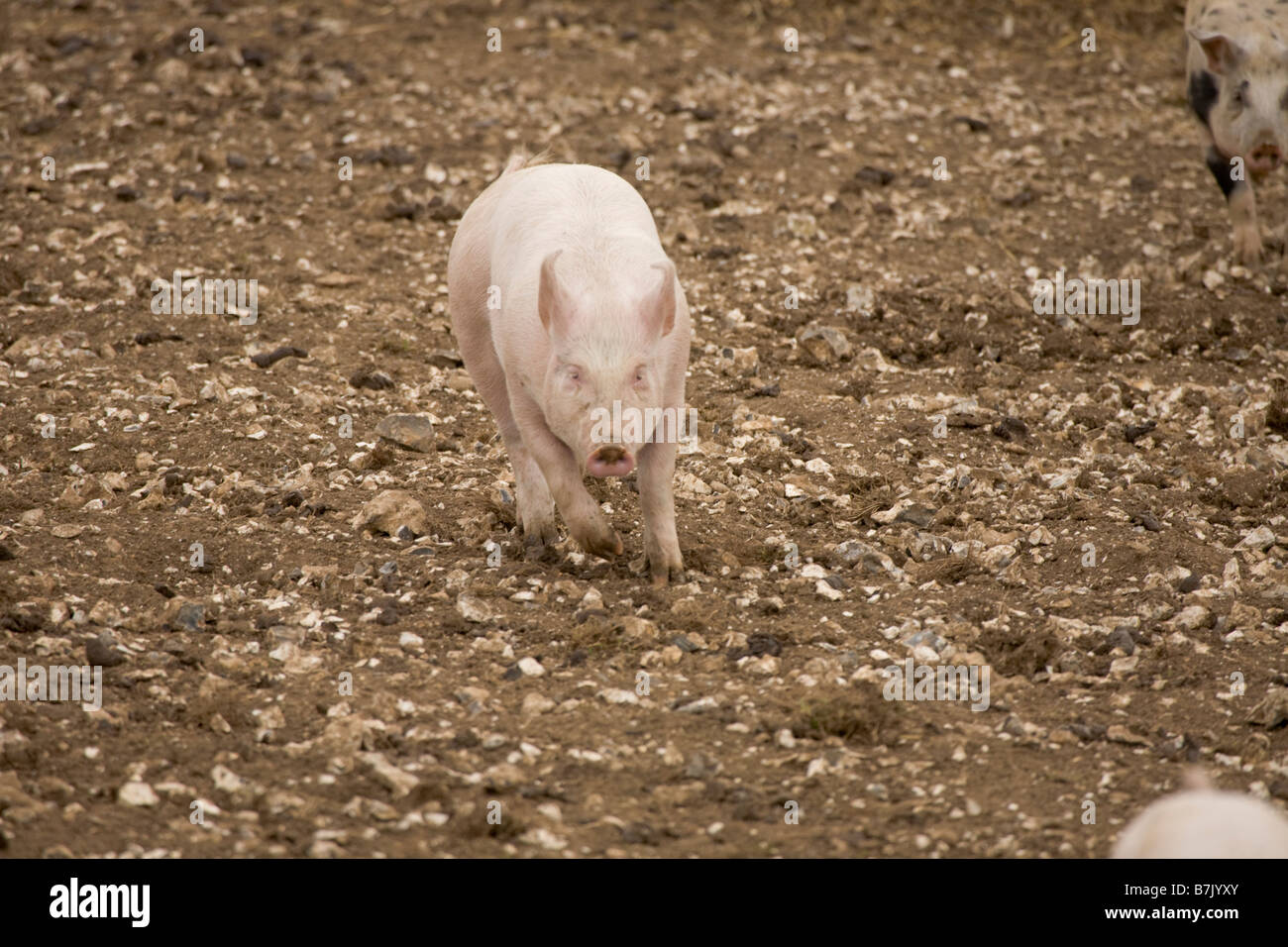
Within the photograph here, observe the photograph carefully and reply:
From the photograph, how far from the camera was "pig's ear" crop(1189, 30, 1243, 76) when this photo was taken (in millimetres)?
7477

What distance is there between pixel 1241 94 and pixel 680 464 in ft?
13.4

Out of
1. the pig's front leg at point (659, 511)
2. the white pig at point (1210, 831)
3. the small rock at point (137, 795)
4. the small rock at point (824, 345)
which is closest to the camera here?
the white pig at point (1210, 831)

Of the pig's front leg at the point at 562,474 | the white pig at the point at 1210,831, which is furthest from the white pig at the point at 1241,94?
the white pig at the point at 1210,831

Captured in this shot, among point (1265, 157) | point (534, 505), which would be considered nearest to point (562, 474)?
point (534, 505)

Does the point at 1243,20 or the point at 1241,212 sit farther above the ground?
the point at 1243,20

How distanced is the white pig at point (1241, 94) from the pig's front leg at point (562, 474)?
189 inches

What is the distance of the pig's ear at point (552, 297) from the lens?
4273 mm

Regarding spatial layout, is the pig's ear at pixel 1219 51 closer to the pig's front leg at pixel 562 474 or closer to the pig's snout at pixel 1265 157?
the pig's snout at pixel 1265 157

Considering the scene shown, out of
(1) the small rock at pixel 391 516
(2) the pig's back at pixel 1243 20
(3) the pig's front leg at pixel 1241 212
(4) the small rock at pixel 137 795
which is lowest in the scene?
(4) the small rock at pixel 137 795

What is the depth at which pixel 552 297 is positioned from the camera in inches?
169

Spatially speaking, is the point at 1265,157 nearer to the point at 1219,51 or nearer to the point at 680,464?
the point at 1219,51

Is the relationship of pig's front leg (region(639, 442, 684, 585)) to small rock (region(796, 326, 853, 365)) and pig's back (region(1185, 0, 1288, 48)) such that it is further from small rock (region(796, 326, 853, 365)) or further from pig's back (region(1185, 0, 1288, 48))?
pig's back (region(1185, 0, 1288, 48))

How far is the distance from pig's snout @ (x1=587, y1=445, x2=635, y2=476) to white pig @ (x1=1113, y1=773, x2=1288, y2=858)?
189 centimetres

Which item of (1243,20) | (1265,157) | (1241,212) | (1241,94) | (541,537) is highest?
(1243,20)
